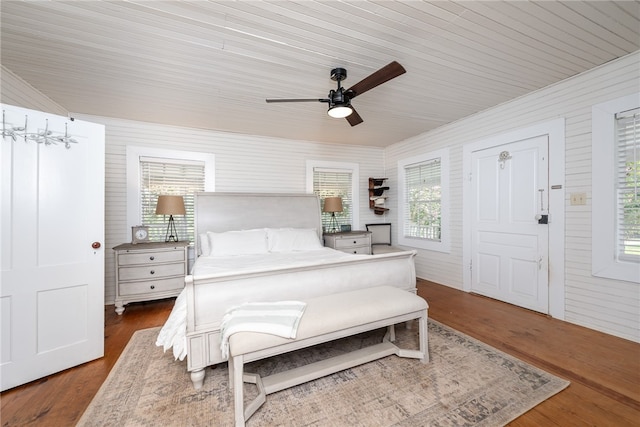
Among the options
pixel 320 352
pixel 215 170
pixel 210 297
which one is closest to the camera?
pixel 210 297

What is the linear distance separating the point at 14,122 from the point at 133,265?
1983 mm

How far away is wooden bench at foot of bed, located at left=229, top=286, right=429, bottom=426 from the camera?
1499 mm

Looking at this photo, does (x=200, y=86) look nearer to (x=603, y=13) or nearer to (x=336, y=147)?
(x=336, y=147)

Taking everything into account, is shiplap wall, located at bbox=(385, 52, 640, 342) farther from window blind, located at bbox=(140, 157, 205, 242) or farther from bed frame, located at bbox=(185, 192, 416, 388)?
window blind, located at bbox=(140, 157, 205, 242)

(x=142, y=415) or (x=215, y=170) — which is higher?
(x=215, y=170)

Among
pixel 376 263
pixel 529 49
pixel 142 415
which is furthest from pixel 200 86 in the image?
pixel 529 49

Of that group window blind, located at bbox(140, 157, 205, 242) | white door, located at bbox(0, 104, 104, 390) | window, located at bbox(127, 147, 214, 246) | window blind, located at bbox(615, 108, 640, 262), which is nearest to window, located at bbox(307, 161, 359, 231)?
window, located at bbox(127, 147, 214, 246)

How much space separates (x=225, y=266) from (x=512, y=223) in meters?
3.62

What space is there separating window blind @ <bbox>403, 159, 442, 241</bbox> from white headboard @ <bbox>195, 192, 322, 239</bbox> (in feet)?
6.06

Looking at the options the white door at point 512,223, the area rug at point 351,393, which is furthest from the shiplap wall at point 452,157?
the area rug at point 351,393

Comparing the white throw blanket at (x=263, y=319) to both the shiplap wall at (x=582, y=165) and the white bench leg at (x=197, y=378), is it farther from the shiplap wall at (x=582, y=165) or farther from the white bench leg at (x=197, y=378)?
the shiplap wall at (x=582, y=165)

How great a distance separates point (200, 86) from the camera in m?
2.80

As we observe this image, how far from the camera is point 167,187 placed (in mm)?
3994

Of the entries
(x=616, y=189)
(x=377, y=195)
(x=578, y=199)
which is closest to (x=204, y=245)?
(x=377, y=195)
